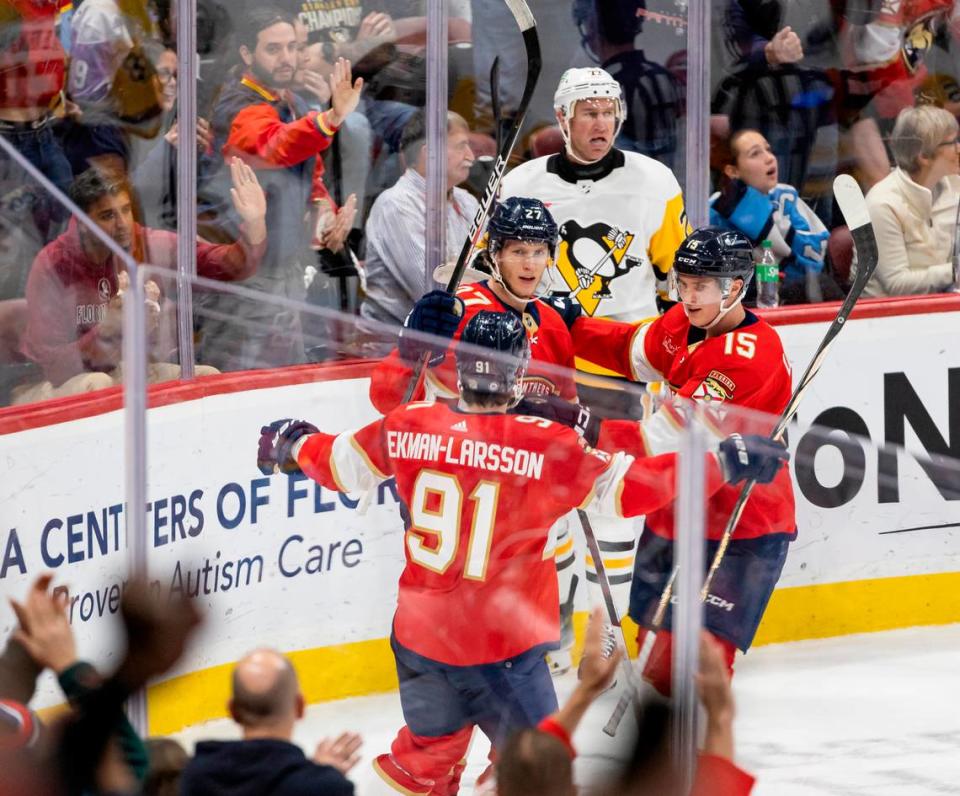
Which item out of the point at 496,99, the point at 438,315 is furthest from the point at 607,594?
the point at 496,99

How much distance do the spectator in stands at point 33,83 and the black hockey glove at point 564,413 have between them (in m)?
1.59

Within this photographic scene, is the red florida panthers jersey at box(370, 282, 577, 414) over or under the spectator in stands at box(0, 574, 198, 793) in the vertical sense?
over

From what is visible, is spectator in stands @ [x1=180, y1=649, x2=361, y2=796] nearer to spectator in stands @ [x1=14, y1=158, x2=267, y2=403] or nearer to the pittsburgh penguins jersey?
spectator in stands @ [x1=14, y1=158, x2=267, y2=403]

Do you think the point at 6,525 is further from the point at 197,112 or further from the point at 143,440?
the point at 197,112

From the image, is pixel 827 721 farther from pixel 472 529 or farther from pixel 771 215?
pixel 771 215

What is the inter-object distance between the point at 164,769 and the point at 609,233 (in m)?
2.39

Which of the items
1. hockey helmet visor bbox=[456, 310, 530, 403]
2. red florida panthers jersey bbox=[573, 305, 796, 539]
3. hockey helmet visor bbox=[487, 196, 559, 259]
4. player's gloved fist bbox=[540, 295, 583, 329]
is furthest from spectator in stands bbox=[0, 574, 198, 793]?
player's gloved fist bbox=[540, 295, 583, 329]

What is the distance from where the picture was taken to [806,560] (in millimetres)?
3615

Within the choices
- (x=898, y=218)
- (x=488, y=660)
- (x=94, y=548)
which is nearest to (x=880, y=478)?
(x=488, y=660)

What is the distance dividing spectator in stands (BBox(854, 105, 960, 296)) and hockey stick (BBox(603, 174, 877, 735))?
20 cm

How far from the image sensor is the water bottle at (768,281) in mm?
5020

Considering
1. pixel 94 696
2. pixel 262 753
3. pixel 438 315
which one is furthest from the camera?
pixel 438 315

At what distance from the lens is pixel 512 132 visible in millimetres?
4637

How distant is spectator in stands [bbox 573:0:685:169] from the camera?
15.8 ft
